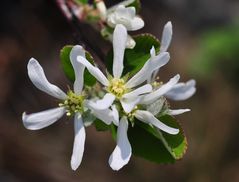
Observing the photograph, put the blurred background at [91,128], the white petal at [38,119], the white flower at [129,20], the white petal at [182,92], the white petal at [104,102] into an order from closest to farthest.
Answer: the white petal at [104,102]
the white petal at [38,119]
the white flower at [129,20]
the white petal at [182,92]
the blurred background at [91,128]

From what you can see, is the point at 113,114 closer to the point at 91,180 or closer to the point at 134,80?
the point at 134,80

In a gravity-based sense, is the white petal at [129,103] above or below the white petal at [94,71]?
below

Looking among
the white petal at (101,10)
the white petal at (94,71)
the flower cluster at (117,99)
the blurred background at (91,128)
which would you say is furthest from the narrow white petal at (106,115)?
the blurred background at (91,128)

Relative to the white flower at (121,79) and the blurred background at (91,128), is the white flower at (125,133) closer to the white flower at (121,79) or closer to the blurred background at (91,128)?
the white flower at (121,79)

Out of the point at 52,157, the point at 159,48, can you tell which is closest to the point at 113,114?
the point at 159,48

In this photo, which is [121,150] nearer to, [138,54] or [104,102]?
[104,102]

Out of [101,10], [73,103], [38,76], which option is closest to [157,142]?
[73,103]

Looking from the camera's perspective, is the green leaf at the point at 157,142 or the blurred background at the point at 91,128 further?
the blurred background at the point at 91,128
